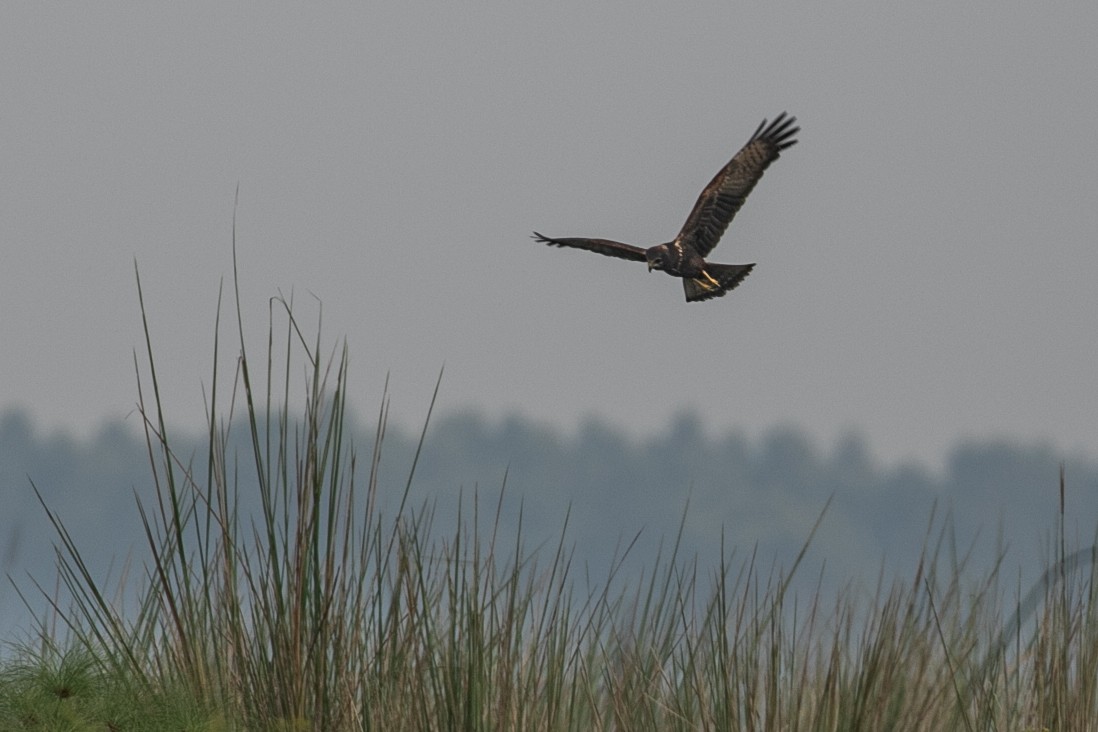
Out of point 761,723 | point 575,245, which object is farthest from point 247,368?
point 575,245

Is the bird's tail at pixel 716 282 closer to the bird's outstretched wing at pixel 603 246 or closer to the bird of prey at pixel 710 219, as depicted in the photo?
the bird of prey at pixel 710 219

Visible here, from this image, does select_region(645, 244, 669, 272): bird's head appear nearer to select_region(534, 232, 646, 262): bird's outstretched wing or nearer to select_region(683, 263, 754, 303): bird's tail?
select_region(534, 232, 646, 262): bird's outstretched wing

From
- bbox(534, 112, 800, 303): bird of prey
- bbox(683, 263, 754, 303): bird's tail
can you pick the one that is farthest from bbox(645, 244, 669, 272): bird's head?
bbox(683, 263, 754, 303): bird's tail

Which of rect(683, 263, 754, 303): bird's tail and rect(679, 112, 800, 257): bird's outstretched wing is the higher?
rect(679, 112, 800, 257): bird's outstretched wing

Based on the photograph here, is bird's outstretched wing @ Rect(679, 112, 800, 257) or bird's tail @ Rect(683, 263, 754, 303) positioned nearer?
bird's outstretched wing @ Rect(679, 112, 800, 257)

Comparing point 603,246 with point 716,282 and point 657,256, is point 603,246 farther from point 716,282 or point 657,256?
point 716,282

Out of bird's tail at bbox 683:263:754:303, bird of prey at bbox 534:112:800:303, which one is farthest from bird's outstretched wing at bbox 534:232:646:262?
bird's tail at bbox 683:263:754:303

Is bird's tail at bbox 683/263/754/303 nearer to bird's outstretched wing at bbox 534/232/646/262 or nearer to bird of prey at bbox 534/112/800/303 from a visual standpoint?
bird of prey at bbox 534/112/800/303

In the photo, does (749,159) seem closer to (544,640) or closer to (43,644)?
(544,640)

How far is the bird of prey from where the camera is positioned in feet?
22.5

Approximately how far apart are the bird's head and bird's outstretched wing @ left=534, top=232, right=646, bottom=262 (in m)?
0.05

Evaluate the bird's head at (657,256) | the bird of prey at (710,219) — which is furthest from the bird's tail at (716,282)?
the bird's head at (657,256)

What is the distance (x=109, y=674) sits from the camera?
405 centimetres

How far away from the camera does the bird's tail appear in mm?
7383
